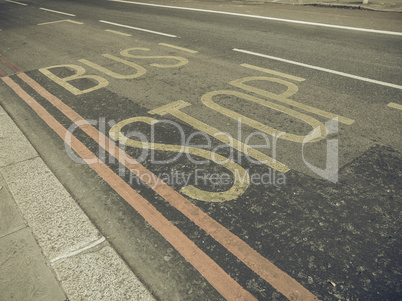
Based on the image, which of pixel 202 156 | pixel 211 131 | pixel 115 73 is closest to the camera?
pixel 202 156

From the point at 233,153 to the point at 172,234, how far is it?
1537 millimetres

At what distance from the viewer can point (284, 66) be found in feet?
23.0

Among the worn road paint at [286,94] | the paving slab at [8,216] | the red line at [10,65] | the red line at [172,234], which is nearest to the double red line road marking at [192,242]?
the red line at [172,234]

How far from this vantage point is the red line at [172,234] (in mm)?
2504

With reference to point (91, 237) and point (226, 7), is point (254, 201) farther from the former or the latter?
point (226, 7)

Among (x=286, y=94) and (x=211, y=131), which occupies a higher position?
(x=286, y=94)

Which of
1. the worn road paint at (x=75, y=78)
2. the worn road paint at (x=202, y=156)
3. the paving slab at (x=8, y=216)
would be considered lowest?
the paving slab at (x=8, y=216)

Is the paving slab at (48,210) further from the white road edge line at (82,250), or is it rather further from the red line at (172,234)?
the red line at (172,234)

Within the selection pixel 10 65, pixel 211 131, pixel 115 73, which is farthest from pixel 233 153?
pixel 10 65

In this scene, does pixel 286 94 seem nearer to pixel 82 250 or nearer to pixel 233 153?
pixel 233 153

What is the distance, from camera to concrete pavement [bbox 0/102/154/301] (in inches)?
97.7

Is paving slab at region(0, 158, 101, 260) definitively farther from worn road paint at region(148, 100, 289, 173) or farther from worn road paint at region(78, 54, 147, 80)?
worn road paint at region(78, 54, 147, 80)

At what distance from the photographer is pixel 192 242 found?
2.90 m

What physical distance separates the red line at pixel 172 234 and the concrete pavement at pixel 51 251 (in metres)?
0.47
